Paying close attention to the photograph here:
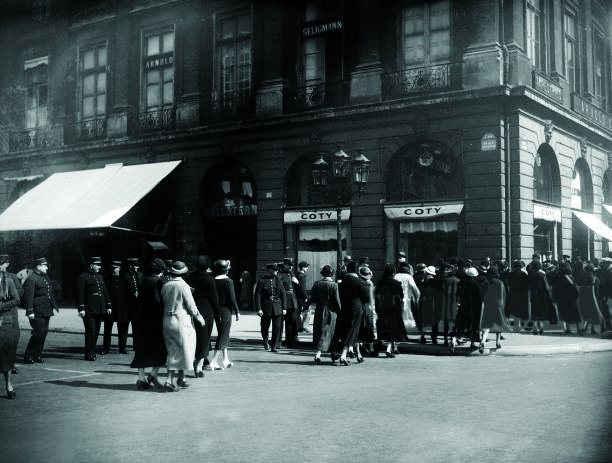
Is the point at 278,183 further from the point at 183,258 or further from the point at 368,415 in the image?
the point at 368,415

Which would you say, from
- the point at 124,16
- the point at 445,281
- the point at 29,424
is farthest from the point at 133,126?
the point at 29,424

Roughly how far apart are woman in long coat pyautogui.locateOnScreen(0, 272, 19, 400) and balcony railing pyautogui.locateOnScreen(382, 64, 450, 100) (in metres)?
13.9

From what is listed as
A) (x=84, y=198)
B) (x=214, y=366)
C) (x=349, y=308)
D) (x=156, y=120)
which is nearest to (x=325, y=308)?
(x=349, y=308)

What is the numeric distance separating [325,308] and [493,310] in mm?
3338

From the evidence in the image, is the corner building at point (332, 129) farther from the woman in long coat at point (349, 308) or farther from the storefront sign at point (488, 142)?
the woman in long coat at point (349, 308)

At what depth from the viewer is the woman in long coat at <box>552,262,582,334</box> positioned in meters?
15.2

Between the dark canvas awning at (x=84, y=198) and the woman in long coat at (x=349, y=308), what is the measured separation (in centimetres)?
1097

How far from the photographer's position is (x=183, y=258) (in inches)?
939

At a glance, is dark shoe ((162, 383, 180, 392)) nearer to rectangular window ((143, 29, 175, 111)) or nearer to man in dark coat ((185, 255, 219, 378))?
man in dark coat ((185, 255, 219, 378))

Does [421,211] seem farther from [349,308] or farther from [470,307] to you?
[349,308]

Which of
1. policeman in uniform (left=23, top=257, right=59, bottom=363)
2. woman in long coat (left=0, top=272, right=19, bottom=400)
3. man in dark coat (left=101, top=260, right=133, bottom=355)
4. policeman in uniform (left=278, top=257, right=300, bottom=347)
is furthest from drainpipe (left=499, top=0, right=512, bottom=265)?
woman in long coat (left=0, top=272, right=19, bottom=400)

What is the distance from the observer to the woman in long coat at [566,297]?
15.2 m

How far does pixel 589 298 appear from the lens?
50.3ft

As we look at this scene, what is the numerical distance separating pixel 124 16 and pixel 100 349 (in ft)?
49.4
